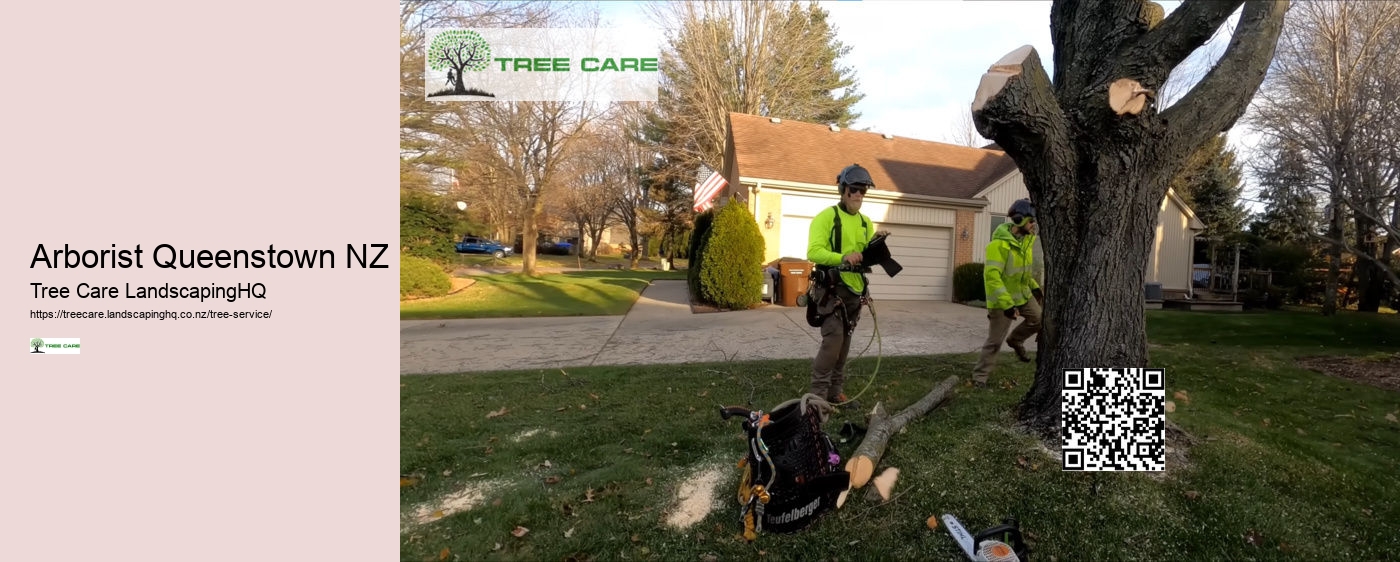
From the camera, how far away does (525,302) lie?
1305 centimetres

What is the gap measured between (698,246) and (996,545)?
1122 centimetres

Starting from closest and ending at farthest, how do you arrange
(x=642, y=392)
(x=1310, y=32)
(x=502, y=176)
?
(x=642, y=392) < (x=1310, y=32) < (x=502, y=176)

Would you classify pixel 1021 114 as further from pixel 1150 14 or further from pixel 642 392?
pixel 642 392

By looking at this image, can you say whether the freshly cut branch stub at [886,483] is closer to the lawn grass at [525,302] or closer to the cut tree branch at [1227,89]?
the cut tree branch at [1227,89]

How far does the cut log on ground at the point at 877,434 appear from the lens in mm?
2756

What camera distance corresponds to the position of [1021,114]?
288 cm

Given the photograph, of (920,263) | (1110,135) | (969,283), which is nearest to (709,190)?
(920,263)

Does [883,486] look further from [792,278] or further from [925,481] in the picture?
[792,278]

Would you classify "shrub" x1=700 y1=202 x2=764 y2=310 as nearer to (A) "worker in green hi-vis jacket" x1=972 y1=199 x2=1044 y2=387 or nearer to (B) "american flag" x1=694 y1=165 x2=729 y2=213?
(B) "american flag" x1=694 y1=165 x2=729 y2=213

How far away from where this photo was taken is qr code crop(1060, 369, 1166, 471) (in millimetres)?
2762

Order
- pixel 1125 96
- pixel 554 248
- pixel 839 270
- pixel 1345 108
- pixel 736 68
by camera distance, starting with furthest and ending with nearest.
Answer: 1. pixel 554 248
2. pixel 736 68
3. pixel 1345 108
4. pixel 839 270
5. pixel 1125 96

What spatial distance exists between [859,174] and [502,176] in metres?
20.1
